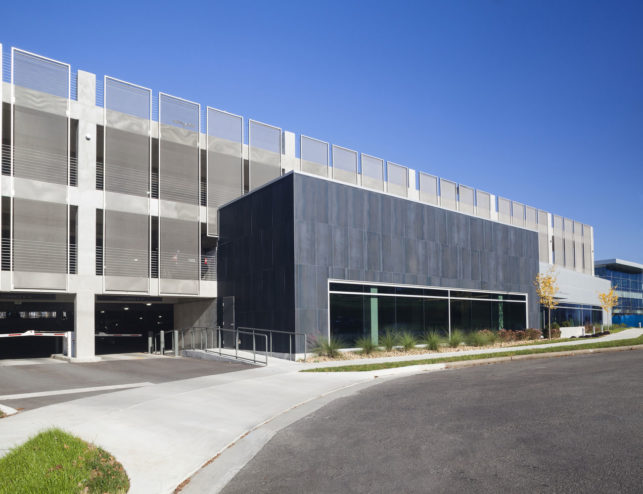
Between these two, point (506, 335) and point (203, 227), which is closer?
point (203, 227)

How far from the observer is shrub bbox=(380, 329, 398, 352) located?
24791 millimetres

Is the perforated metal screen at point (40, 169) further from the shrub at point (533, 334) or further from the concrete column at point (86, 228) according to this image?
the shrub at point (533, 334)

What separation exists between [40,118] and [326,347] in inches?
641

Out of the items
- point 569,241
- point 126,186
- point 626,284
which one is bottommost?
point 626,284

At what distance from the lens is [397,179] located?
38.8 m

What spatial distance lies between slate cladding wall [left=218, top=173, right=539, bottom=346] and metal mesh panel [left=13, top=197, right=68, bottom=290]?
7564 mm

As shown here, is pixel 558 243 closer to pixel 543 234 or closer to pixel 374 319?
pixel 543 234

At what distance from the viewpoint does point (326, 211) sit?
24.6 meters

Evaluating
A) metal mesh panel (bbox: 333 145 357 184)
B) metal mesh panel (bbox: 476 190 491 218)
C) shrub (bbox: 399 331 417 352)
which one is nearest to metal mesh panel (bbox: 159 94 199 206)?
metal mesh panel (bbox: 333 145 357 184)

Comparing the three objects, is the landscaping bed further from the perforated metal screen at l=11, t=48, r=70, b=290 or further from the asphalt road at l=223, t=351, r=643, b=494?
the perforated metal screen at l=11, t=48, r=70, b=290

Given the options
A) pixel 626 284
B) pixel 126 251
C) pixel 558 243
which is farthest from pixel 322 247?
pixel 626 284

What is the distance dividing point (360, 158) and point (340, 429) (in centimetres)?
2887

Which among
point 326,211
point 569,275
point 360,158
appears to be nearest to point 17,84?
point 326,211

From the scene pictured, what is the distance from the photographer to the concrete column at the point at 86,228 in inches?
1032
